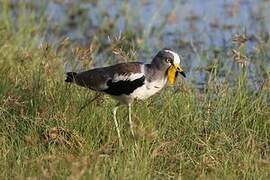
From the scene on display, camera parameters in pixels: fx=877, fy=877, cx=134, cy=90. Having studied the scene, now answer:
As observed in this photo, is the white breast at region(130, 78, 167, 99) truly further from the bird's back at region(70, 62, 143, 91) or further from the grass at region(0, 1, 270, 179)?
the grass at region(0, 1, 270, 179)

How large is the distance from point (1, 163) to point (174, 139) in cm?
128

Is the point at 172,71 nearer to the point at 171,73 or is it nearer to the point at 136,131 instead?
the point at 171,73

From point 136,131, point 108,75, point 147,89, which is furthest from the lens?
point 108,75

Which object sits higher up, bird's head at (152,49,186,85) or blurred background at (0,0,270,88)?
blurred background at (0,0,270,88)

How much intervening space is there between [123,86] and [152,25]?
4657mm

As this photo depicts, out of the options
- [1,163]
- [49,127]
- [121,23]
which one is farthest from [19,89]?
[121,23]

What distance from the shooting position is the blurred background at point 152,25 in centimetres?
939

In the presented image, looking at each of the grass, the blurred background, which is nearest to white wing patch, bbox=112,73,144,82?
the grass

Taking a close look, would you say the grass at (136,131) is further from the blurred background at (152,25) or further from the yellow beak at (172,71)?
the blurred background at (152,25)

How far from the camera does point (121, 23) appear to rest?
36.4 ft

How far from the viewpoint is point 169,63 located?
602 centimetres

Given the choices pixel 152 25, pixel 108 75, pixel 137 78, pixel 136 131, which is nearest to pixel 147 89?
pixel 137 78

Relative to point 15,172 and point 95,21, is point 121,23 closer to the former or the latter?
point 95,21

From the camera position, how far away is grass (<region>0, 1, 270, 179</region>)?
216 inches
